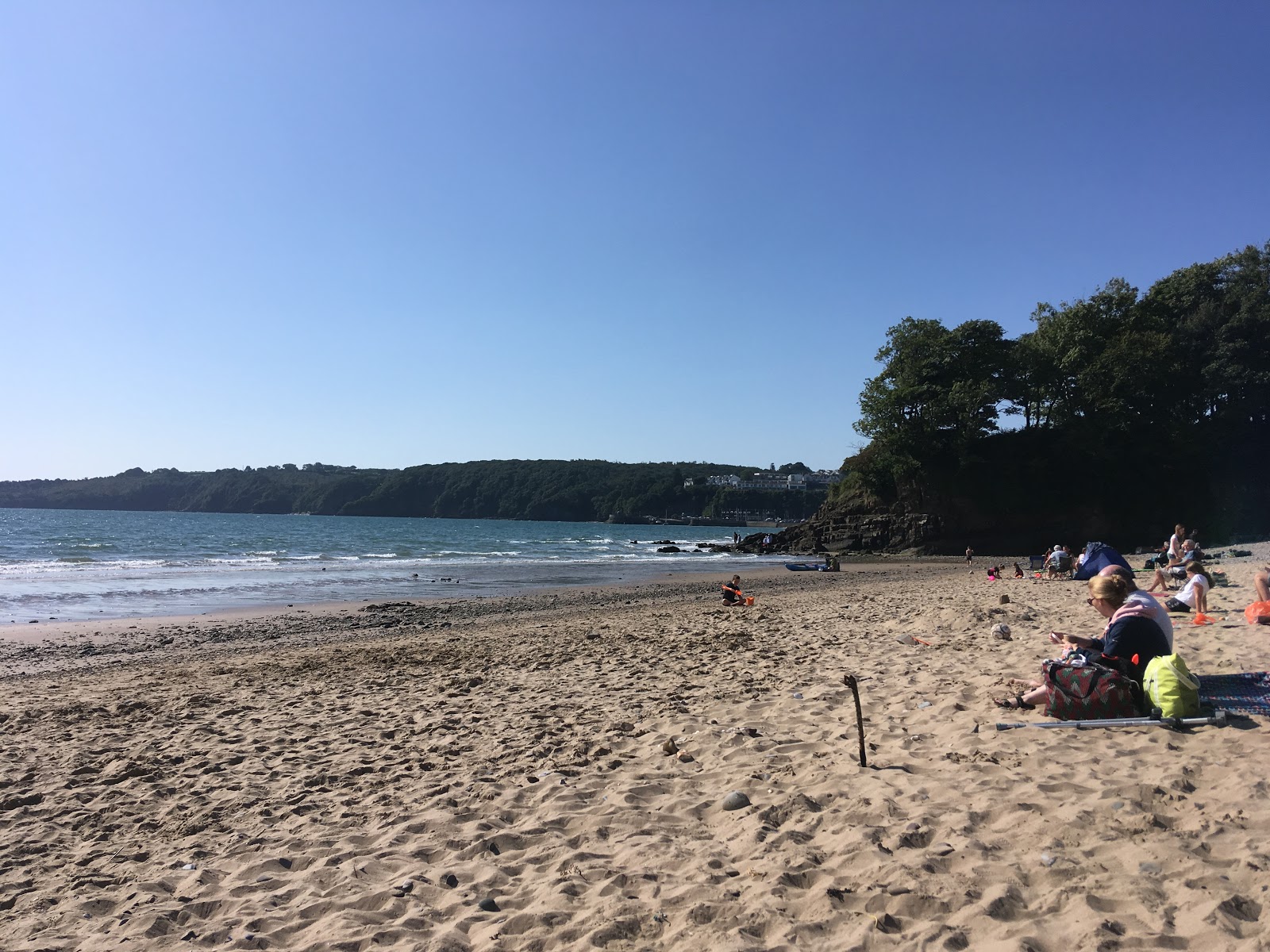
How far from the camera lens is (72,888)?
3920 mm

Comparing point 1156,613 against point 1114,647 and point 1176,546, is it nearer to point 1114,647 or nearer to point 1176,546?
point 1114,647

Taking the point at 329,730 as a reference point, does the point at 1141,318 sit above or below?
above

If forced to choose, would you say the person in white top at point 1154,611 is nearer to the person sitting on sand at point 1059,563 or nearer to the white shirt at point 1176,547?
the white shirt at point 1176,547

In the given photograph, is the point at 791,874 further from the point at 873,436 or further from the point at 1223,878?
the point at 873,436

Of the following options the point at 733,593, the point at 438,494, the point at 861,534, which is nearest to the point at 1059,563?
the point at 733,593

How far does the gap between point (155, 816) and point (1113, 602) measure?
7278mm

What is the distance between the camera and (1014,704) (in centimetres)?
573

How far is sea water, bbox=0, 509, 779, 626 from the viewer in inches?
824

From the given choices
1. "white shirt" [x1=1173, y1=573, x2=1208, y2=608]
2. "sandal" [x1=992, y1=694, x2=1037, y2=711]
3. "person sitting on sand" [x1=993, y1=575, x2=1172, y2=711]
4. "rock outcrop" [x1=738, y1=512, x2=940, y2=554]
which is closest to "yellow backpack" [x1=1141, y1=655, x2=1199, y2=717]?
"person sitting on sand" [x1=993, y1=575, x2=1172, y2=711]

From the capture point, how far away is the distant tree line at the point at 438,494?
459ft

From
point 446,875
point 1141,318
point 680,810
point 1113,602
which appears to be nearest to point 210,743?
point 446,875

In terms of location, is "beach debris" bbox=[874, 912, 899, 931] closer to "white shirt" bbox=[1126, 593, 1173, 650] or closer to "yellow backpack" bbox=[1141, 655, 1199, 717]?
"yellow backpack" bbox=[1141, 655, 1199, 717]

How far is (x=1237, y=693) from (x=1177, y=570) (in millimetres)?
11158

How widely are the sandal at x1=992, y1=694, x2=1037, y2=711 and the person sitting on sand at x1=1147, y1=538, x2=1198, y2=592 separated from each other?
10384 millimetres
